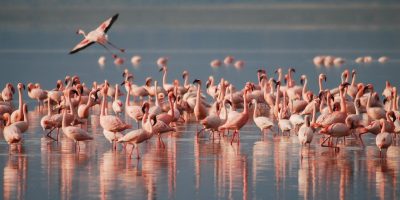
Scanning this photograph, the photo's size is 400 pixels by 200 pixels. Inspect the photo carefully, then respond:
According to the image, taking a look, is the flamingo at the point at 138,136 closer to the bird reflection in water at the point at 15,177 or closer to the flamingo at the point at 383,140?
the bird reflection in water at the point at 15,177

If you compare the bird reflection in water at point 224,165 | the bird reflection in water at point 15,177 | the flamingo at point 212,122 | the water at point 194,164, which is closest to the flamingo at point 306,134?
the water at point 194,164

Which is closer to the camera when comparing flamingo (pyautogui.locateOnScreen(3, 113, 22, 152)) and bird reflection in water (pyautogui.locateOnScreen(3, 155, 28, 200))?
bird reflection in water (pyautogui.locateOnScreen(3, 155, 28, 200))

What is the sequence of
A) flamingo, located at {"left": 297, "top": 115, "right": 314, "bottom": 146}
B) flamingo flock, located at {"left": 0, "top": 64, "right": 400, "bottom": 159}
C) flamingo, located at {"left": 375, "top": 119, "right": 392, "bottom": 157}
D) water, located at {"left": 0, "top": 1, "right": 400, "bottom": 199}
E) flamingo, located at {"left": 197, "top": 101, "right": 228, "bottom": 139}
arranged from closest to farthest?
water, located at {"left": 0, "top": 1, "right": 400, "bottom": 199}, flamingo, located at {"left": 375, "top": 119, "right": 392, "bottom": 157}, flamingo, located at {"left": 297, "top": 115, "right": 314, "bottom": 146}, flamingo flock, located at {"left": 0, "top": 64, "right": 400, "bottom": 159}, flamingo, located at {"left": 197, "top": 101, "right": 228, "bottom": 139}

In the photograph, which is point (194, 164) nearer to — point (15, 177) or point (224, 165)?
point (224, 165)

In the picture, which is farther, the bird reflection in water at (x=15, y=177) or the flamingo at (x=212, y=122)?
the flamingo at (x=212, y=122)

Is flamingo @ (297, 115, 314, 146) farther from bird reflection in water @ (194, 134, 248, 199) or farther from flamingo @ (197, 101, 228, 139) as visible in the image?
flamingo @ (197, 101, 228, 139)

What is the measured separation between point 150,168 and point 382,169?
2.95m

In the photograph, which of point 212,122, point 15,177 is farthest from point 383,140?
point 15,177

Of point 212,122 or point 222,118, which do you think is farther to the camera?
point 222,118

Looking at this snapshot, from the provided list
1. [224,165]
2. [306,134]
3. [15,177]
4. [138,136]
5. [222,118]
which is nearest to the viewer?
[15,177]

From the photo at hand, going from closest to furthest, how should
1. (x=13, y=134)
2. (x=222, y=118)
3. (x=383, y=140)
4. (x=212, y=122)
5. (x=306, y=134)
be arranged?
(x=383, y=140) < (x=306, y=134) < (x=13, y=134) < (x=212, y=122) < (x=222, y=118)

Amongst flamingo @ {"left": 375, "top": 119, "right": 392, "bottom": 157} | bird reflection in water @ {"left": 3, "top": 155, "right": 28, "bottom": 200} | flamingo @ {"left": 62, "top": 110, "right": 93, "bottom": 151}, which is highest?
flamingo @ {"left": 62, "top": 110, "right": 93, "bottom": 151}

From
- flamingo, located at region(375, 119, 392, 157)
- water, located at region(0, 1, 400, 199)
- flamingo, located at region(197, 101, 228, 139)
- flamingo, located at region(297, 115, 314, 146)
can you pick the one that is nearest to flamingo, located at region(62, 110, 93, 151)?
water, located at region(0, 1, 400, 199)

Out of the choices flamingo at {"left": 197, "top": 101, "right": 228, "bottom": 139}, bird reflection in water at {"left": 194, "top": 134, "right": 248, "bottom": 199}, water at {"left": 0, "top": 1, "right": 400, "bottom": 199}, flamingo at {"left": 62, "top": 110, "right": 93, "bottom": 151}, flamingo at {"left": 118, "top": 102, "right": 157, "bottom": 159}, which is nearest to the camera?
water at {"left": 0, "top": 1, "right": 400, "bottom": 199}
